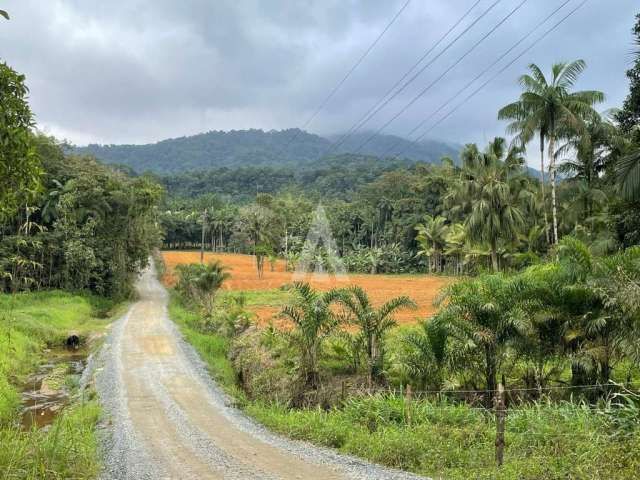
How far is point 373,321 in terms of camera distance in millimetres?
14594

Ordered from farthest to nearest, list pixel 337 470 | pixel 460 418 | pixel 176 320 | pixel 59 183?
pixel 59 183 < pixel 176 320 < pixel 460 418 < pixel 337 470

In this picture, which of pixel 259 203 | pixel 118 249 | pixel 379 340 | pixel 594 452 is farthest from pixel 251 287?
pixel 594 452

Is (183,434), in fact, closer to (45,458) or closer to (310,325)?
(310,325)

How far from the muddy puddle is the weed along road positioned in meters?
1.14

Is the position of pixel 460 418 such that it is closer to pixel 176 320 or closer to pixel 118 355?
pixel 118 355

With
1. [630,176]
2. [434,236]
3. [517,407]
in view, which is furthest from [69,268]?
[434,236]

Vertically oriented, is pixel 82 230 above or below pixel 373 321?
above

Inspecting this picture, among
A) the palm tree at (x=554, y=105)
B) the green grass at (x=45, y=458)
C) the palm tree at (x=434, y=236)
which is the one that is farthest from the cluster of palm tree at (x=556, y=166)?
the palm tree at (x=434, y=236)

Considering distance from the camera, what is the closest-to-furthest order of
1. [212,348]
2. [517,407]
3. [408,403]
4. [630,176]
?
[408,403]
[517,407]
[630,176]
[212,348]

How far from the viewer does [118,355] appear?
2169cm

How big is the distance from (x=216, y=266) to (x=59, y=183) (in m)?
16.1

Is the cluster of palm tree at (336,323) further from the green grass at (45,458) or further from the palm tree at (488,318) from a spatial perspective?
the green grass at (45,458)

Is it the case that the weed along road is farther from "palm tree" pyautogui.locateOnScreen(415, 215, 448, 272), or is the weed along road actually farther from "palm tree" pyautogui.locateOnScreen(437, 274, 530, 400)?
"palm tree" pyautogui.locateOnScreen(415, 215, 448, 272)

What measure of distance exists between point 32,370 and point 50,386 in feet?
11.1
